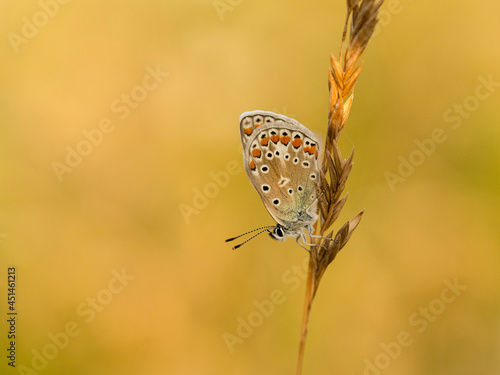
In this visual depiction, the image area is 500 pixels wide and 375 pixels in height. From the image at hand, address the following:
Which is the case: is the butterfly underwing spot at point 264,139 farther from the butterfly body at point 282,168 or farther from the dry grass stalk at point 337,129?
the dry grass stalk at point 337,129

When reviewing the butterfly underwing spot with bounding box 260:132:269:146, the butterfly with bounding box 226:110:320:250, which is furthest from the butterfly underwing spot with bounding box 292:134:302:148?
the butterfly underwing spot with bounding box 260:132:269:146

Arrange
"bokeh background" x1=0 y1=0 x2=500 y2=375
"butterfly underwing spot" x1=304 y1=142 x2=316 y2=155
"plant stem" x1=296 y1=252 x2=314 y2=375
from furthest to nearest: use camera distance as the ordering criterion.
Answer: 1. "bokeh background" x1=0 y1=0 x2=500 y2=375
2. "butterfly underwing spot" x1=304 y1=142 x2=316 y2=155
3. "plant stem" x1=296 y1=252 x2=314 y2=375

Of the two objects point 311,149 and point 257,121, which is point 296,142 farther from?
point 257,121

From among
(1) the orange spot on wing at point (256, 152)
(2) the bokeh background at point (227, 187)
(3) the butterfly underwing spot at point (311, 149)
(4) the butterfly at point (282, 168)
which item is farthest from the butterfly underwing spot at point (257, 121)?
(2) the bokeh background at point (227, 187)

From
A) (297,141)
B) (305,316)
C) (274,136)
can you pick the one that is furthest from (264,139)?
(305,316)

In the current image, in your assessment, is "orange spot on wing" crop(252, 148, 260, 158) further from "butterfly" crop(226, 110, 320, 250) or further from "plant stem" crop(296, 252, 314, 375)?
"plant stem" crop(296, 252, 314, 375)

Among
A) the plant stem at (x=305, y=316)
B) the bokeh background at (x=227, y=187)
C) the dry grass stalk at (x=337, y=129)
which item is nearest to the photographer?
the plant stem at (x=305, y=316)

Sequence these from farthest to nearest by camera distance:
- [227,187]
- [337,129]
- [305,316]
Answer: [227,187] < [337,129] < [305,316]
